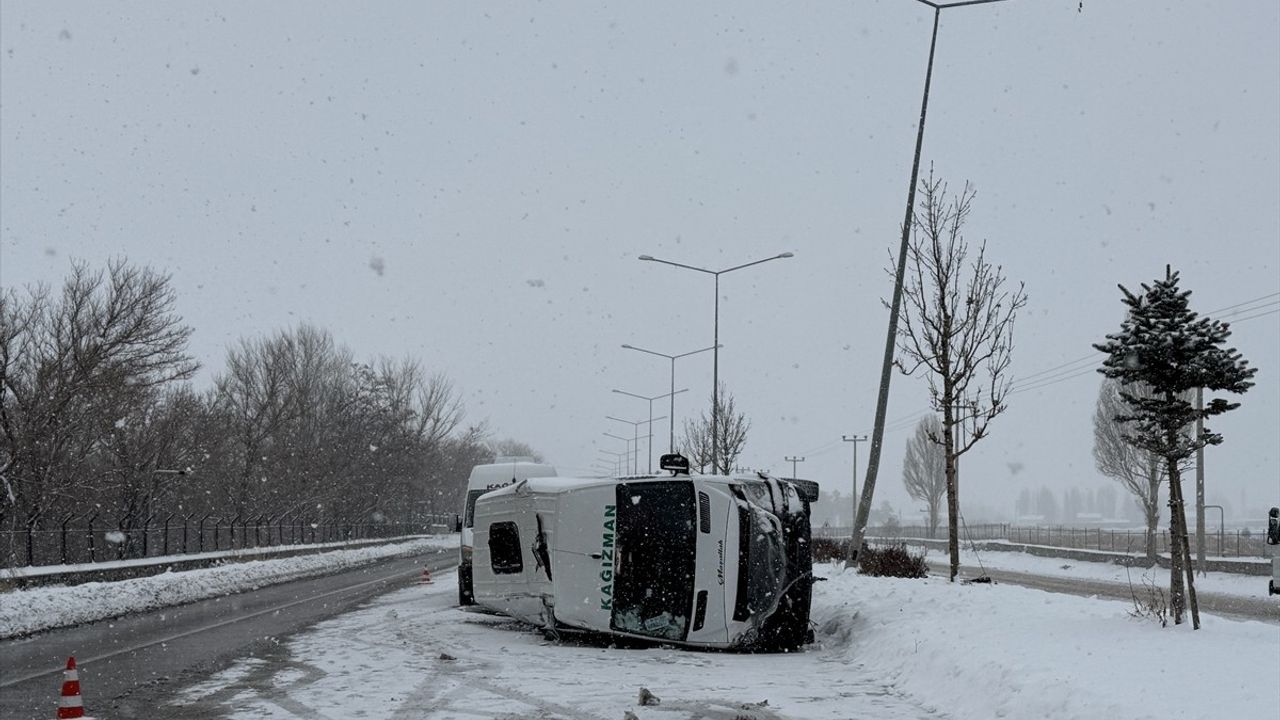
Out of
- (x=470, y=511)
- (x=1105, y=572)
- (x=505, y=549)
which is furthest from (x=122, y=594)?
(x=1105, y=572)

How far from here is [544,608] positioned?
1529cm

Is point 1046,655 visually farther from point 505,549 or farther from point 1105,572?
point 1105,572

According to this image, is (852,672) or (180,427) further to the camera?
(180,427)

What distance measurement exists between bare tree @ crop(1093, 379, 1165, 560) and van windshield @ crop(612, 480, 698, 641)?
35.2 meters

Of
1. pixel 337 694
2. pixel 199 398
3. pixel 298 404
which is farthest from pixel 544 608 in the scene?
pixel 298 404

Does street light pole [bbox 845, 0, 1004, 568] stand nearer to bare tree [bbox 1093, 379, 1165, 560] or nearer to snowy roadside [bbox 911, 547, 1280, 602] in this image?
snowy roadside [bbox 911, 547, 1280, 602]

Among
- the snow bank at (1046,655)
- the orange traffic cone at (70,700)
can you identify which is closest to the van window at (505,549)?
the snow bank at (1046,655)

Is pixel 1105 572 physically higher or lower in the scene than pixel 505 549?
lower

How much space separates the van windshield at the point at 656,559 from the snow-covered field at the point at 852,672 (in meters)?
0.50

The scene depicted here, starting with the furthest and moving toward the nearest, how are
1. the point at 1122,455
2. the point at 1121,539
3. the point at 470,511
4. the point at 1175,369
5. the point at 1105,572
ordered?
the point at 1121,539
the point at 1122,455
the point at 1105,572
the point at 470,511
the point at 1175,369

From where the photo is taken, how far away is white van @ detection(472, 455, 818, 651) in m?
13.8

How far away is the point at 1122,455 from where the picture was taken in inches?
1886

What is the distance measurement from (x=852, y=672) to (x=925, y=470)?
93.9 metres

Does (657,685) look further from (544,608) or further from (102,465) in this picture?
(102,465)
